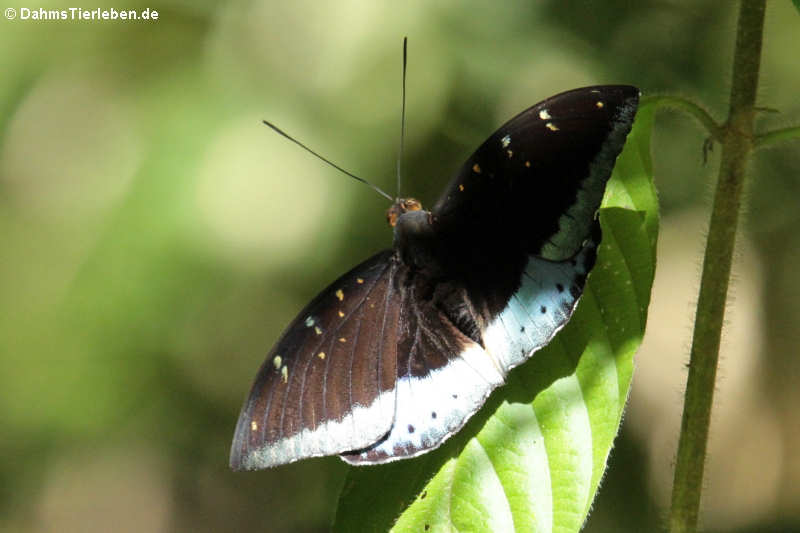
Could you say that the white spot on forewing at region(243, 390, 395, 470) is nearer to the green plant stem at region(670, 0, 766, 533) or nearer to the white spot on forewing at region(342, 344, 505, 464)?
the white spot on forewing at region(342, 344, 505, 464)

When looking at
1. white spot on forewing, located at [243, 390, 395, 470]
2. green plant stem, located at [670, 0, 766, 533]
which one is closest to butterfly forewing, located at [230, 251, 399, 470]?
white spot on forewing, located at [243, 390, 395, 470]

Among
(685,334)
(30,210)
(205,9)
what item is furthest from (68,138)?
(685,334)

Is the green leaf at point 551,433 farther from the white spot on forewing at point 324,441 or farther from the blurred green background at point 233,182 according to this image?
the blurred green background at point 233,182

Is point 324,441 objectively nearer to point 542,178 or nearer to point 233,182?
point 542,178

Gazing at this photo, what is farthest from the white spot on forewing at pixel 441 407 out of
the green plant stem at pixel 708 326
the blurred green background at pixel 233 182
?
the blurred green background at pixel 233 182

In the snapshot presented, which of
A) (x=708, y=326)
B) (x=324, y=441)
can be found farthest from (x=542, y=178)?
(x=324, y=441)

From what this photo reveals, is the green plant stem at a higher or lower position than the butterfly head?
lower
